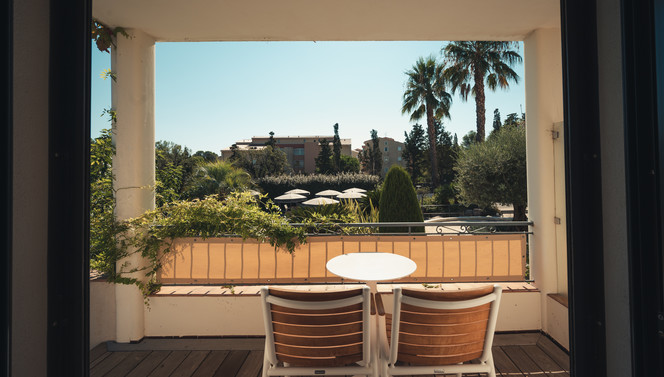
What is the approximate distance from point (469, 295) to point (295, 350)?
0.91 metres

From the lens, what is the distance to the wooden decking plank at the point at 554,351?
8.18 feet

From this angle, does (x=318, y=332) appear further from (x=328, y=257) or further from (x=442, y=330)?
(x=328, y=257)

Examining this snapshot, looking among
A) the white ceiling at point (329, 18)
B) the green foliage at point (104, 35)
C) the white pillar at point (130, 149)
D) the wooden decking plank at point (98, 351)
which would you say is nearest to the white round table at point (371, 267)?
the white pillar at point (130, 149)

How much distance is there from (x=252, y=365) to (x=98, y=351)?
1.51 m

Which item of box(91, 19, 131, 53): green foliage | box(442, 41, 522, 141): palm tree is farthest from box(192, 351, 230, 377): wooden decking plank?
box(442, 41, 522, 141): palm tree

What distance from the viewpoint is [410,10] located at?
2.65m

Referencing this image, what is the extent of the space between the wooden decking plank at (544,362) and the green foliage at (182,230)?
224cm

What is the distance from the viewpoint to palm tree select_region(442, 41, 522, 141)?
14.4m

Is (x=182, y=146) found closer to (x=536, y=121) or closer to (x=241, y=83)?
(x=241, y=83)

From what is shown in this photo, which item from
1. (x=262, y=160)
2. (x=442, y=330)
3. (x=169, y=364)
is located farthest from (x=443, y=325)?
(x=262, y=160)

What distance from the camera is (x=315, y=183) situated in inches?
827

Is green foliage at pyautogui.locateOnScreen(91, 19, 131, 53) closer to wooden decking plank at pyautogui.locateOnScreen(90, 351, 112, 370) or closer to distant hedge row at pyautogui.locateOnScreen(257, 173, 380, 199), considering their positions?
wooden decking plank at pyautogui.locateOnScreen(90, 351, 112, 370)

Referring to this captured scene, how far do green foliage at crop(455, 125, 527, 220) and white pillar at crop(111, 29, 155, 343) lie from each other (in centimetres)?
805
